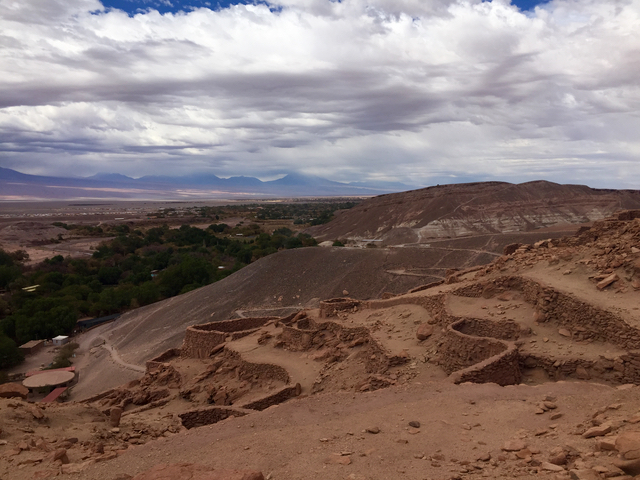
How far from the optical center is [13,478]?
7641 millimetres

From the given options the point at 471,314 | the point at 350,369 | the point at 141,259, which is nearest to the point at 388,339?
the point at 350,369

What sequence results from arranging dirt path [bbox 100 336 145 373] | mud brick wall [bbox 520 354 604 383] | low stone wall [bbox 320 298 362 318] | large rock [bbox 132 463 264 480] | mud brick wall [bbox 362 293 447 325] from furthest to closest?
dirt path [bbox 100 336 145 373] → low stone wall [bbox 320 298 362 318] → mud brick wall [bbox 362 293 447 325] → mud brick wall [bbox 520 354 604 383] → large rock [bbox 132 463 264 480]

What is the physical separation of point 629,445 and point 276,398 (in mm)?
9170

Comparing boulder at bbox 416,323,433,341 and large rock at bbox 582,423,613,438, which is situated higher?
large rock at bbox 582,423,613,438

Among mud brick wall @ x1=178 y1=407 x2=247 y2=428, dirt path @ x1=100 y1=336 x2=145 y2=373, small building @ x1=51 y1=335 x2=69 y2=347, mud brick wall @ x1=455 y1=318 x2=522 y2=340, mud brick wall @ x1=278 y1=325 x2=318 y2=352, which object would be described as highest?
mud brick wall @ x1=455 y1=318 x2=522 y2=340

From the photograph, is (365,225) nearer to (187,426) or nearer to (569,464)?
(187,426)

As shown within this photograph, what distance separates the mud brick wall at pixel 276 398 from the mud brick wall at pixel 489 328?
455 cm

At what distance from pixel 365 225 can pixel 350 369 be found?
213 feet

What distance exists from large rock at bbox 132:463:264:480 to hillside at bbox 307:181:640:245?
54636 millimetres

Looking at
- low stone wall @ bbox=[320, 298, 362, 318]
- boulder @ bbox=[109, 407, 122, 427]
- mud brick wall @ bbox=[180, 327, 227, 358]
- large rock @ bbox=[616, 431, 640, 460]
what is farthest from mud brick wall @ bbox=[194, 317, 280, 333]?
large rock @ bbox=[616, 431, 640, 460]

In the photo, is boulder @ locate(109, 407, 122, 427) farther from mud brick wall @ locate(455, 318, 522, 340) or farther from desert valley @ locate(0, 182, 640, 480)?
mud brick wall @ locate(455, 318, 522, 340)

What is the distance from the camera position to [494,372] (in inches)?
394

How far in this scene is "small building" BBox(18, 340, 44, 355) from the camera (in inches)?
1233

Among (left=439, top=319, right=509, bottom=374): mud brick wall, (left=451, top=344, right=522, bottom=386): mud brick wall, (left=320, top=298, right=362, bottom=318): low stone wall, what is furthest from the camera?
(left=320, top=298, right=362, bottom=318): low stone wall
